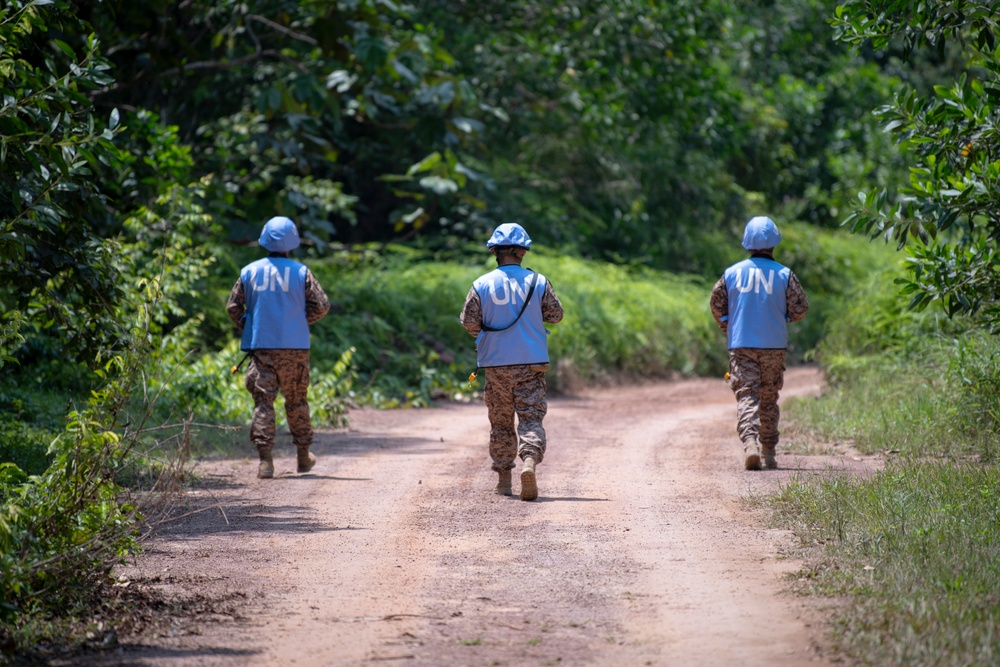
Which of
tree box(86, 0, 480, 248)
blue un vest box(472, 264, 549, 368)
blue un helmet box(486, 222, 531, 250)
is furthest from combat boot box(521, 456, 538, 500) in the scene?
tree box(86, 0, 480, 248)

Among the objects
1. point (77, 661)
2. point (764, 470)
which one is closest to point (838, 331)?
point (764, 470)

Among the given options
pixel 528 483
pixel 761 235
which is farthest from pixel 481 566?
pixel 761 235

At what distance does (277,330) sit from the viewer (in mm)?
9922

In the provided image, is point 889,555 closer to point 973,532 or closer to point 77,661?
point 973,532

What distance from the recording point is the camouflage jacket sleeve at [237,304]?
Answer: 397 inches

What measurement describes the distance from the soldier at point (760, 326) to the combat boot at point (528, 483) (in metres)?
2.25

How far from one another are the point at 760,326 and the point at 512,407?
243 cm

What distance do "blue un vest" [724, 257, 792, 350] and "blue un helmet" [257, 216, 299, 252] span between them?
3657 millimetres

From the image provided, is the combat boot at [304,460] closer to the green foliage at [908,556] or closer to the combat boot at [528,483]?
the combat boot at [528,483]

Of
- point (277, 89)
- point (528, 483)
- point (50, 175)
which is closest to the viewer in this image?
point (50, 175)

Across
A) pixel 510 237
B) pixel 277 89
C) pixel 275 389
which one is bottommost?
pixel 275 389

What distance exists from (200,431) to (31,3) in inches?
204

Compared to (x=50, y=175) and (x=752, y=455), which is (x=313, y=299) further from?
(x=752, y=455)

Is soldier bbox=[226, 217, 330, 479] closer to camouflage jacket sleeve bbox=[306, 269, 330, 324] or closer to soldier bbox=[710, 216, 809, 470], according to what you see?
camouflage jacket sleeve bbox=[306, 269, 330, 324]
